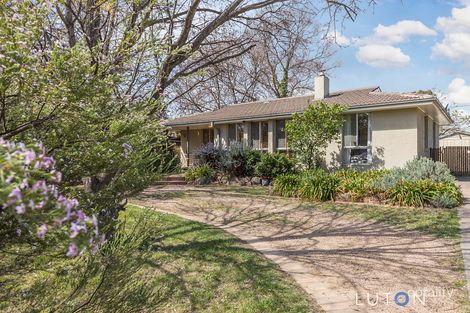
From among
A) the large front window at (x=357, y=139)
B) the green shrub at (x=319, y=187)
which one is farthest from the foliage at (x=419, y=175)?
the large front window at (x=357, y=139)

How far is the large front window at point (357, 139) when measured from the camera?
15297mm

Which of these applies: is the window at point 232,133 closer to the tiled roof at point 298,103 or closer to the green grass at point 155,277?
the tiled roof at point 298,103

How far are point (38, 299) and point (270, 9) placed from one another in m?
8.55

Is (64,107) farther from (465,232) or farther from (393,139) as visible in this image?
(393,139)

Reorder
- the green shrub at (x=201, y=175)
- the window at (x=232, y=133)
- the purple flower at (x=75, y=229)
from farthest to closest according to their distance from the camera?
the window at (x=232, y=133) < the green shrub at (x=201, y=175) < the purple flower at (x=75, y=229)

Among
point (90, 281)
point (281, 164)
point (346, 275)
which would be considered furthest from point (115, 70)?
point (281, 164)

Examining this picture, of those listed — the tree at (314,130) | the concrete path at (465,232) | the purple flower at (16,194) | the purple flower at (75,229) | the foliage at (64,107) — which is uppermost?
the tree at (314,130)

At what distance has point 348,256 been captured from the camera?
Result: 5.74 meters

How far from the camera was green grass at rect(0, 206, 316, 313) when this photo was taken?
2.45m

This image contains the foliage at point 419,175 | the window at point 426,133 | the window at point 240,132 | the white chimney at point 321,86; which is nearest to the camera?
the foliage at point 419,175

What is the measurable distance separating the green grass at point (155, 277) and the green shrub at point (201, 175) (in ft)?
27.7

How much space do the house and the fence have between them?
3.26 ft

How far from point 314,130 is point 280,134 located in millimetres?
3386
